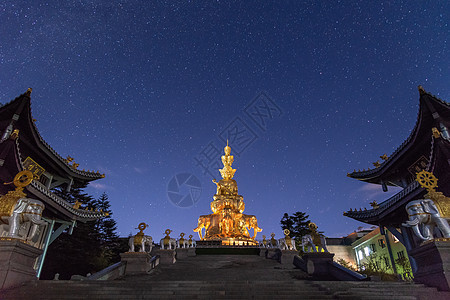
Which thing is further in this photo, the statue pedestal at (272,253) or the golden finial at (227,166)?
the golden finial at (227,166)

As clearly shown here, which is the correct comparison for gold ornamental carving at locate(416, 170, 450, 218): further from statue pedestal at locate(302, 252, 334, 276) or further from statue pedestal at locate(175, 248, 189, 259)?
statue pedestal at locate(175, 248, 189, 259)

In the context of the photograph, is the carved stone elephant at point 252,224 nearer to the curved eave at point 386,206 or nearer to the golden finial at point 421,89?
the curved eave at point 386,206

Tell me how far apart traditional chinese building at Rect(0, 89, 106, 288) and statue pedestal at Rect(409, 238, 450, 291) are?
32.6 ft

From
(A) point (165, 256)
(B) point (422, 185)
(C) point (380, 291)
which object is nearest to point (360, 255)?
(A) point (165, 256)

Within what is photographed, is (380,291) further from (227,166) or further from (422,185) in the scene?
(227,166)

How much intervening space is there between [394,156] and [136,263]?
58.3 ft

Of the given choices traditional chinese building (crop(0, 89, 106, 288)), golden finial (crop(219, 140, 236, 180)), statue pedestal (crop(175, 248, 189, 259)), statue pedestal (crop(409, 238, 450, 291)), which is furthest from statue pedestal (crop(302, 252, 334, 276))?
golden finial (crop(219, 140, 236, 180))

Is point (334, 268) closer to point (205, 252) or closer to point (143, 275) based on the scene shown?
point (143, 275)

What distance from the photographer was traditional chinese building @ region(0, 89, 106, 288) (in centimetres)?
701

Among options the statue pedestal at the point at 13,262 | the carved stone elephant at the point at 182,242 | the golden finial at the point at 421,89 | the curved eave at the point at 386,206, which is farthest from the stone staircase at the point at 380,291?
the carved stone elephant at the point at 182,242

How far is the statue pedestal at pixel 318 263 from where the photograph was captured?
11312mm

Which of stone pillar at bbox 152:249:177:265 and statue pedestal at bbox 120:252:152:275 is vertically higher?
stone pillar at bbox 152:249:177:265

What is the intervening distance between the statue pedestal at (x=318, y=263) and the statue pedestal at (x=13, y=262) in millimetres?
9854

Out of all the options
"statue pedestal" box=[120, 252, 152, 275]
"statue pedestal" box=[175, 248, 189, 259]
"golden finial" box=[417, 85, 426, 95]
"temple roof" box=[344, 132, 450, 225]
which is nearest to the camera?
"statue pedestal" box=[120, 252, 152, 275]
